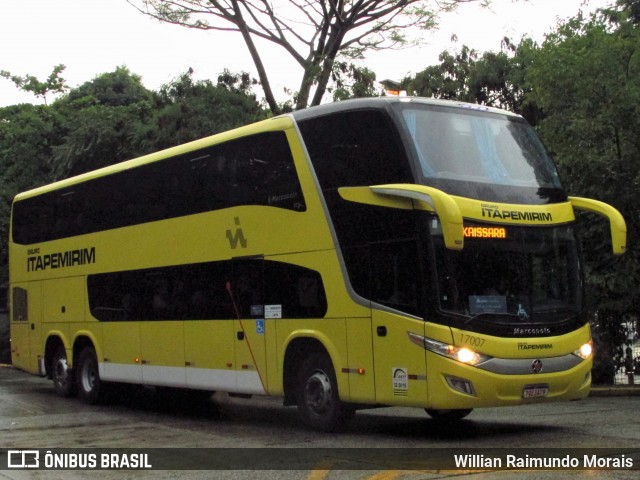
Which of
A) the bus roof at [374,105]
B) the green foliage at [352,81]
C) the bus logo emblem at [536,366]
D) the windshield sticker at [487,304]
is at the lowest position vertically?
the bus logo emblem at [536,366]

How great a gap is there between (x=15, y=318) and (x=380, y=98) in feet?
39.3

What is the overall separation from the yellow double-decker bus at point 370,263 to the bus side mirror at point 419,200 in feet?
0.06

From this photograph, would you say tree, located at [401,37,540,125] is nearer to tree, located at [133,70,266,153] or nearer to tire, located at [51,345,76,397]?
tree, located at [133,70,266,153]

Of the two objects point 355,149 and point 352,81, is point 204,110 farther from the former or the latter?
point 355,149

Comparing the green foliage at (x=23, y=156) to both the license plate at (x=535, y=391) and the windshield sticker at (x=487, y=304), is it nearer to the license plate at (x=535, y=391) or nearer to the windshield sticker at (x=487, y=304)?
the windshield sticker at (x=487, y=304)

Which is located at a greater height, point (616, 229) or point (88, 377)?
point (616, 229)

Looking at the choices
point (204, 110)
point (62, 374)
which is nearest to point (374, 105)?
point (62, 374)

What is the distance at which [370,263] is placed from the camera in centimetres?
1227

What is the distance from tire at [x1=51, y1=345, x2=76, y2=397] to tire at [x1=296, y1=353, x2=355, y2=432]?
7352 mm

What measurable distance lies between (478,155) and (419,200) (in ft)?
4.19

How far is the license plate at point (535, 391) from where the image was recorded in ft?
38.2

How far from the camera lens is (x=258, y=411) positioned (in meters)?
16.9

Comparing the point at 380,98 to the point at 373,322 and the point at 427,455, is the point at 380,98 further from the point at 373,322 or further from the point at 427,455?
the point at 427,455

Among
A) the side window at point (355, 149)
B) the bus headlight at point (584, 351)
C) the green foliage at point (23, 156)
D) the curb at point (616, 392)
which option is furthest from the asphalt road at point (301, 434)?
the green foliage at point (23, 156)
